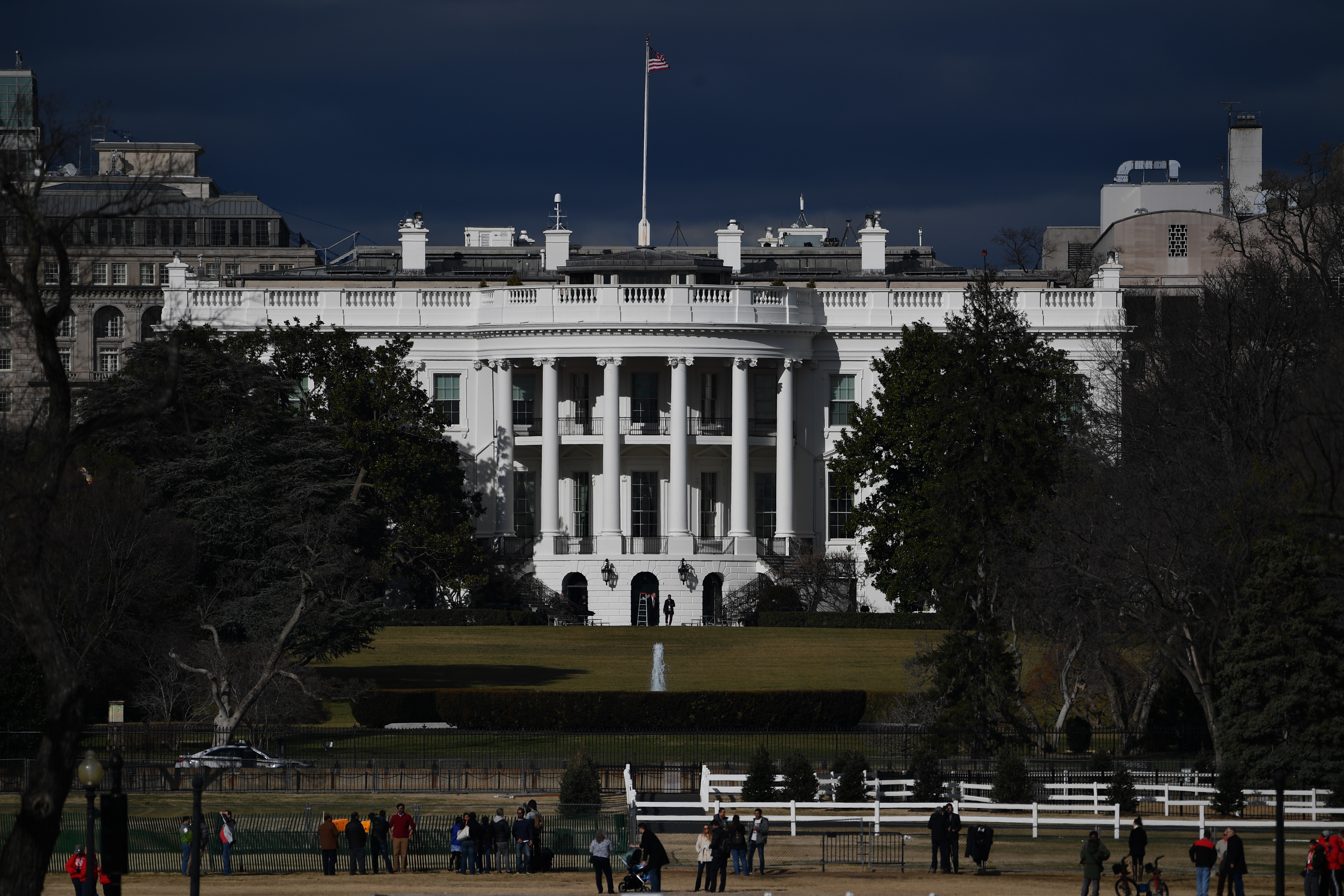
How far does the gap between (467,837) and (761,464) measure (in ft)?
173

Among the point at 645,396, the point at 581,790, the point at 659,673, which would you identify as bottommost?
the point at 581,790

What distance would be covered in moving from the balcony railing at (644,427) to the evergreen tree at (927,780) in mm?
45358

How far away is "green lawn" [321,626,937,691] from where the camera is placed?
176 feet

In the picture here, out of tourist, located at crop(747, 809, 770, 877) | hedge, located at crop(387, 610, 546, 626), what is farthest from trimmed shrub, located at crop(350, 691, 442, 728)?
hedge, located at crop(387, 610, 546, 626)

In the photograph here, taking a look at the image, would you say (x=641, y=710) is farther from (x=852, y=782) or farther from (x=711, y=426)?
(x=711, y=426)

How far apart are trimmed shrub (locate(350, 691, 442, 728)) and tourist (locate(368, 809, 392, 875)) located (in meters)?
13.9

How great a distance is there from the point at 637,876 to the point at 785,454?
176ft

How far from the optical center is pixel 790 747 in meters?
44.7

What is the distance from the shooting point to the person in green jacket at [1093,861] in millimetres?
27609

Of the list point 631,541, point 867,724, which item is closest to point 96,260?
point 867,724

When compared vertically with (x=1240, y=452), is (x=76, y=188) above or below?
above

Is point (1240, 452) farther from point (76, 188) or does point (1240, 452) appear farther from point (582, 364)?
point (76, 188)

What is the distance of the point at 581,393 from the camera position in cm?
8425

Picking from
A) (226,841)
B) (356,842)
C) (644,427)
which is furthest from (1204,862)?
(644,427)
